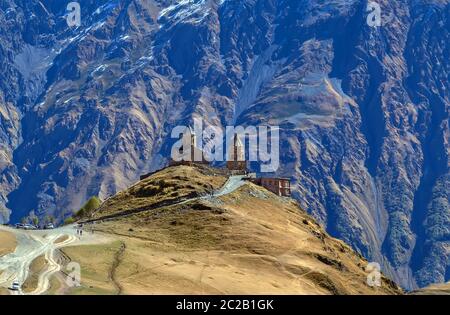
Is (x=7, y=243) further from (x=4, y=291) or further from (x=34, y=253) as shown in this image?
(x=4, y=291)

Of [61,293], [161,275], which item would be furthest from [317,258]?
[61,293]

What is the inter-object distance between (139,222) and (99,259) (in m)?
31.0

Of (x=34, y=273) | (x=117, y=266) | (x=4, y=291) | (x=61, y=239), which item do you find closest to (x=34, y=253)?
(x=61, y=239)

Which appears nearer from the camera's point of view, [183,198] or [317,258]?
[317,258]

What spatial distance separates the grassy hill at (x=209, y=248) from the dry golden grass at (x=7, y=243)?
10473 mm

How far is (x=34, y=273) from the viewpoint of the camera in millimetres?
128875

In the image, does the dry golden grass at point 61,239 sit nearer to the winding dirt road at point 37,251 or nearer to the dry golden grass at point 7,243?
the winding dirt road at point 37,251

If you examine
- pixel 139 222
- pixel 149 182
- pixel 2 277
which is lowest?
pixel 2 277

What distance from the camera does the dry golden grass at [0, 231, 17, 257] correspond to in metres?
146

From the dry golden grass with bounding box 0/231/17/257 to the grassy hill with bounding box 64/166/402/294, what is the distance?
1047 centimetres

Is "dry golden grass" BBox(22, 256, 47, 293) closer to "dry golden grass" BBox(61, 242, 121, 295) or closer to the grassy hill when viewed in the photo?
"dry golden grass" BBox(61, 242, 121, 295)

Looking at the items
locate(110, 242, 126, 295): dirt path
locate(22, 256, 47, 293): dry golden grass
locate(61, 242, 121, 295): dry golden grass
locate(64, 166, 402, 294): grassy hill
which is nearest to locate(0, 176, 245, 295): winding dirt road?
locate(22, 256, 47, 293): dry golden grass
